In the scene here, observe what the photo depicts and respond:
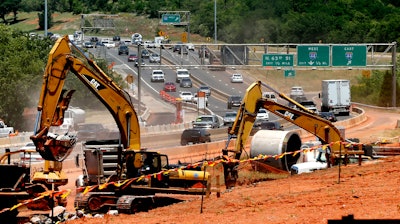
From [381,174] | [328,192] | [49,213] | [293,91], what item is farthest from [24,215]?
[293,91]

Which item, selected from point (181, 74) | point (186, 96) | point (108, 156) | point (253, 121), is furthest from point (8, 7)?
point (108, 156)

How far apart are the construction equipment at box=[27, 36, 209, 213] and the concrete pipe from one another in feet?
31.6

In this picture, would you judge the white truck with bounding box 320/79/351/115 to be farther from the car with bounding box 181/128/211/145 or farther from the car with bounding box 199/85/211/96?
the car with bounding box 181/128/211/145

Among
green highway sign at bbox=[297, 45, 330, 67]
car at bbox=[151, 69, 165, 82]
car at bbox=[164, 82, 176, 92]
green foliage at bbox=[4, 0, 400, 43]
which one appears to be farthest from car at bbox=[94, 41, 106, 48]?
green highway sign at bbox=[297, 45, 330, 67]

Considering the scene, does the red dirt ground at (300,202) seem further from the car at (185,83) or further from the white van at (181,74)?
the white van at (181,74)

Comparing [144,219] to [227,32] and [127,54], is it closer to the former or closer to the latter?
[127,54]

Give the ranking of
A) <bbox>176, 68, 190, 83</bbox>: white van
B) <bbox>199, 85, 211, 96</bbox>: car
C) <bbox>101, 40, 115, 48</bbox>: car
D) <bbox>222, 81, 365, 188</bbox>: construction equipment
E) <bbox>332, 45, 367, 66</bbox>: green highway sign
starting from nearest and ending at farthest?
<bbox>222, 81, 365, 188</bbox>: construction equipment < <bbox>332, 45, 367, 66</bbox>: green highway sign < <bbox>199, 85, 211, 96</bbox>: car < <bbox>176, 68, 190, 83</bbox>: white van < <bbox>101, 40, 115, 48</bbox>: car

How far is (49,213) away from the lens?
27.0 meters

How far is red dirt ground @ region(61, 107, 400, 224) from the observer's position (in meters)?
23.2

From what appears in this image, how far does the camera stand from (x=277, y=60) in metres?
78.3

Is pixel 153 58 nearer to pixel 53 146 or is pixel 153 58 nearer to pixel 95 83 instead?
pixel 95 83

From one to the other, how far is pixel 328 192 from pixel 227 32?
355 ft

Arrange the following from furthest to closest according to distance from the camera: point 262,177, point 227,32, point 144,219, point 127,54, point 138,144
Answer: point 227,32, point 127,54, point 262,177, point 138,144, point 144,219

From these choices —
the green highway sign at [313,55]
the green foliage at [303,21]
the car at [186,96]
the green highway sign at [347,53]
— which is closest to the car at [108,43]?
the green foliage at [303,21]
